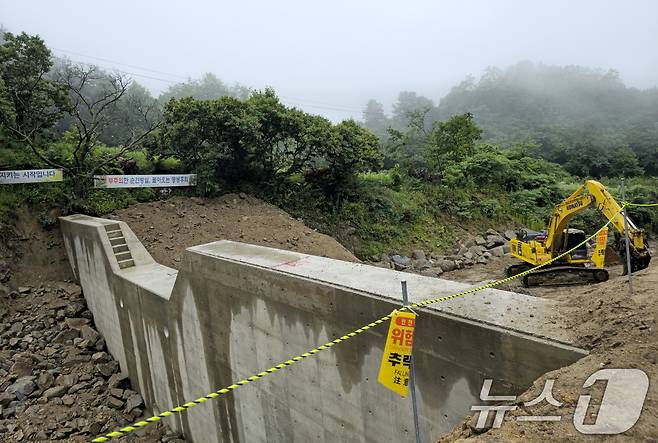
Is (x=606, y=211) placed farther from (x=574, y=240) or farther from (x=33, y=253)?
(x=33, y=253)

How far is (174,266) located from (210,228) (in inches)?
89.9

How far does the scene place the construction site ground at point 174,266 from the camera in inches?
117

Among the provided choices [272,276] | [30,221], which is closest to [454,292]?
[272,276]

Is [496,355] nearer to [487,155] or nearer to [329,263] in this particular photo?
[329,263]

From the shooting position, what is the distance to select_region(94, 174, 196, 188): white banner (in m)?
14.9

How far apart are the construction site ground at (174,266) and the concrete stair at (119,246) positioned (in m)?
1.05

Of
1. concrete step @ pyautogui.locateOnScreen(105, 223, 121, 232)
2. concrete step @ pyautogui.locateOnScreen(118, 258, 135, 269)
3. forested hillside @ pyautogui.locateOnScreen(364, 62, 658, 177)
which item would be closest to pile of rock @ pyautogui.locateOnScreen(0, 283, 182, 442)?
concrete step @ pyautogui.locateOnScreen(118, 258, 135, 269)

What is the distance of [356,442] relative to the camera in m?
5.04

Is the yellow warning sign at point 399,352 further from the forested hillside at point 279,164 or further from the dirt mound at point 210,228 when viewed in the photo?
the forested hillside at point 279,164

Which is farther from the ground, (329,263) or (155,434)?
(329,263)

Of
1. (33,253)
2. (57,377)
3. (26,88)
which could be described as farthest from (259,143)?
(57,377)

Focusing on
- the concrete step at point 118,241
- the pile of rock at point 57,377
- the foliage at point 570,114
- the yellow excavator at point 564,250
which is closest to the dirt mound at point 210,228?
the concrete step at point 118,241

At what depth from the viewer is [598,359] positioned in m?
3.10

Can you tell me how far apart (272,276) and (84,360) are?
26.0 ft
